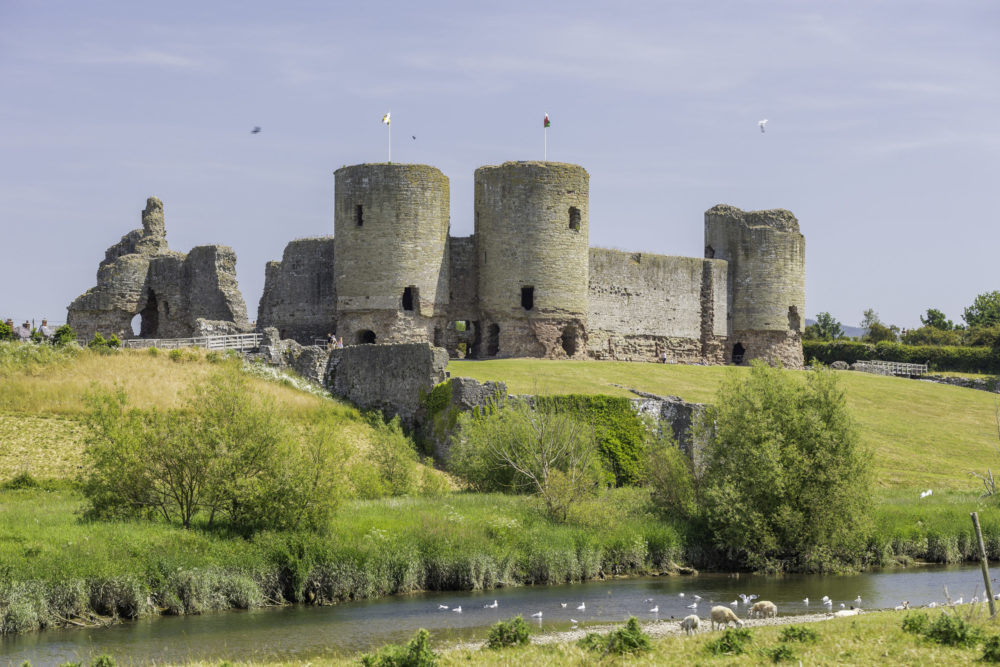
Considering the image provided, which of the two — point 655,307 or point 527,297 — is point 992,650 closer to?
point 527,297

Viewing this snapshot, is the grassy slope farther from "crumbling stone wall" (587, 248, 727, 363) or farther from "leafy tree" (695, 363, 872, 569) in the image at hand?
"leafy tree" (695, 363, 872, 569)

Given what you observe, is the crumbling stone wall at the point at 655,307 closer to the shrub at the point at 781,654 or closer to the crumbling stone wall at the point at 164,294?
the crumbling stone wall at the point at 164,294

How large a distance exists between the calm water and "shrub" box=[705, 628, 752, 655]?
4.50 metres

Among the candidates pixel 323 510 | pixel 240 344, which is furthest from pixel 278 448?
pixel 240 344

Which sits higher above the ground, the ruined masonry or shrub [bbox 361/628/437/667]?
the ruined masonry

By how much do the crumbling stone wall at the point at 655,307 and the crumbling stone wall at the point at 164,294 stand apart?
13537 mm

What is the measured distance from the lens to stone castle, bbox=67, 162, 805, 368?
142 ft

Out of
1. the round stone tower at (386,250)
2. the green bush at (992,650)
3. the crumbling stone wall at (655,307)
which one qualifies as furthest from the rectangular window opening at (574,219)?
the green bush at (992,650)

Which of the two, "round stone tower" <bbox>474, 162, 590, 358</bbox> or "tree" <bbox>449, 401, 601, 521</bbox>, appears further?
"round stone tower" <bbox>474, 162, 590, 358</bbox>

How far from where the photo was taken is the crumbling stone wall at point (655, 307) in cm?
4894

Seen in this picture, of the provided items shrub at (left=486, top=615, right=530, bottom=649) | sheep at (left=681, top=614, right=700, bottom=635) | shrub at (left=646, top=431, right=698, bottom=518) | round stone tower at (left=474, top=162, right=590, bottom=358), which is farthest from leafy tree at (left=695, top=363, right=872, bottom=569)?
round stone tower at (left=474, top=162, right=590, bottom=358)

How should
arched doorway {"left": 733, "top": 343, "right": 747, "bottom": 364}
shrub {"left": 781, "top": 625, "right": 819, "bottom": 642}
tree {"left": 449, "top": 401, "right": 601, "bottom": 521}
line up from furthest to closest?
arched doorway {"left": 733, "top": 343, "right": 747, "bottom": 364}, tree {"left": 449, "top": 401, "right": 601, "bottom": 521}, shrub {"left": 781, "top": 625, "right": 819, "bottom": 642}

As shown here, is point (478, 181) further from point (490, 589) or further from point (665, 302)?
point (490, 589)

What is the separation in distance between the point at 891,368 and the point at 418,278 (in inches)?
1067
